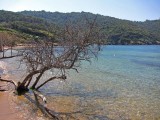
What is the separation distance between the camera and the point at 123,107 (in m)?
21.2

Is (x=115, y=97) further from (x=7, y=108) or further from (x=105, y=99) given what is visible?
(x=7, y=108)

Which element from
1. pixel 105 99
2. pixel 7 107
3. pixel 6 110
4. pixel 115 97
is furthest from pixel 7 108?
pixel 115 97

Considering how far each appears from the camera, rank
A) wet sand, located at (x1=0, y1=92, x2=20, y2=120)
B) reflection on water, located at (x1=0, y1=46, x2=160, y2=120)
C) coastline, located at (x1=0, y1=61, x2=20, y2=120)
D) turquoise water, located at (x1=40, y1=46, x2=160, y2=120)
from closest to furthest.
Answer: wet sand, located at (x1=0, y1=92, x2=20, y2=120) → coastline, located at (x1=0, y1=61, x2=20, y2=120) → reflection on water, located at (x1=0, y1=46, x2=160, y2=120) → turquoise water, located at (x1=40, y1=46, x2=160, y2=120)

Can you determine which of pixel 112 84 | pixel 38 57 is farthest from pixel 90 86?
pixel 38 57

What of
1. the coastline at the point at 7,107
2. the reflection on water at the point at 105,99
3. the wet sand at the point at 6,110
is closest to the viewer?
the wet sand at the point at 6,110

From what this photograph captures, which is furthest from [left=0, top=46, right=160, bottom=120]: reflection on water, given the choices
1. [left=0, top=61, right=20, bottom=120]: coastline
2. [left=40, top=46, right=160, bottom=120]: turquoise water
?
[left=0, top=61, right=20, bottom=120]: coastline

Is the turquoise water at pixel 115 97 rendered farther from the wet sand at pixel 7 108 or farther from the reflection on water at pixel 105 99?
the wet sand at pixel 7 108

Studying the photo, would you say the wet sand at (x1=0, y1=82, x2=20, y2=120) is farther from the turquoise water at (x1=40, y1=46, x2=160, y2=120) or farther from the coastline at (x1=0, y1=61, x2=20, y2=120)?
the turquoise water at (x1=40, y1=46, x2=160, y2=120)

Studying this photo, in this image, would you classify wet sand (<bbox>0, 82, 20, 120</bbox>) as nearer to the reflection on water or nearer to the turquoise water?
the reflection on water

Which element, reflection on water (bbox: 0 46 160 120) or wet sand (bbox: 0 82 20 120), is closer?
wet sand (bbox: 0 82 20 120)

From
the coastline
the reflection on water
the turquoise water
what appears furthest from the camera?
the turquoise water

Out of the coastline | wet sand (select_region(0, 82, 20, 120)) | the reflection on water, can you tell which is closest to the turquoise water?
the reflection on water

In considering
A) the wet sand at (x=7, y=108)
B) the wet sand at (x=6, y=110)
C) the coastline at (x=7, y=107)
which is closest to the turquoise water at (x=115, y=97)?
the coastline at (x=7, y=107)

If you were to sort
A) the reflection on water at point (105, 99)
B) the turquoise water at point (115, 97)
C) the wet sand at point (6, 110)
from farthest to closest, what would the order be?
the turquoise water at point (115, 97) < the reflection on water at point (105, 99) < the wet sand at point (6, 110)
